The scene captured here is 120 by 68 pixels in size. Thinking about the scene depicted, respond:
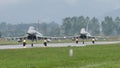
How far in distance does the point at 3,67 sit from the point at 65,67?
3.75 metres

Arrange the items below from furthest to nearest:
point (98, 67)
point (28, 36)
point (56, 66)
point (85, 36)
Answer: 1. point (85, 36)
2. point (28, 36)
3. point (56, 66)
4. point (98, 67)

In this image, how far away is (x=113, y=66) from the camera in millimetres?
25031

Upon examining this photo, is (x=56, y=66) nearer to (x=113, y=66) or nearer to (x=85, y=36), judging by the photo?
(x=113, y=66)

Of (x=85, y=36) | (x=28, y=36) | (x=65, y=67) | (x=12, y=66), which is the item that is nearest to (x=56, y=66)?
(x=65, y=67)

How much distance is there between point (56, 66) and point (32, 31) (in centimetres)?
5234

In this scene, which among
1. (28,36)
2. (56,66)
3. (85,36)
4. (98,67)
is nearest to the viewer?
(98,67)

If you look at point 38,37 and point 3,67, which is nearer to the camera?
point 3,67

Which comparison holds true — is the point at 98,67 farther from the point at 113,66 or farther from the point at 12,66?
the point at 12,66

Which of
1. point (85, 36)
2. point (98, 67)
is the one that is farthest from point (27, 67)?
point (85, 36)

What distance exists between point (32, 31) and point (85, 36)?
25.5 m

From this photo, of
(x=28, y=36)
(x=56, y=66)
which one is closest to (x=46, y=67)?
(x=56, y=66)

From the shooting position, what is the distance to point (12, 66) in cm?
2562

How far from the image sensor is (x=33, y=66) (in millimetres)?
25812

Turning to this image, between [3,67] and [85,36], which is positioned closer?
[3,67]
